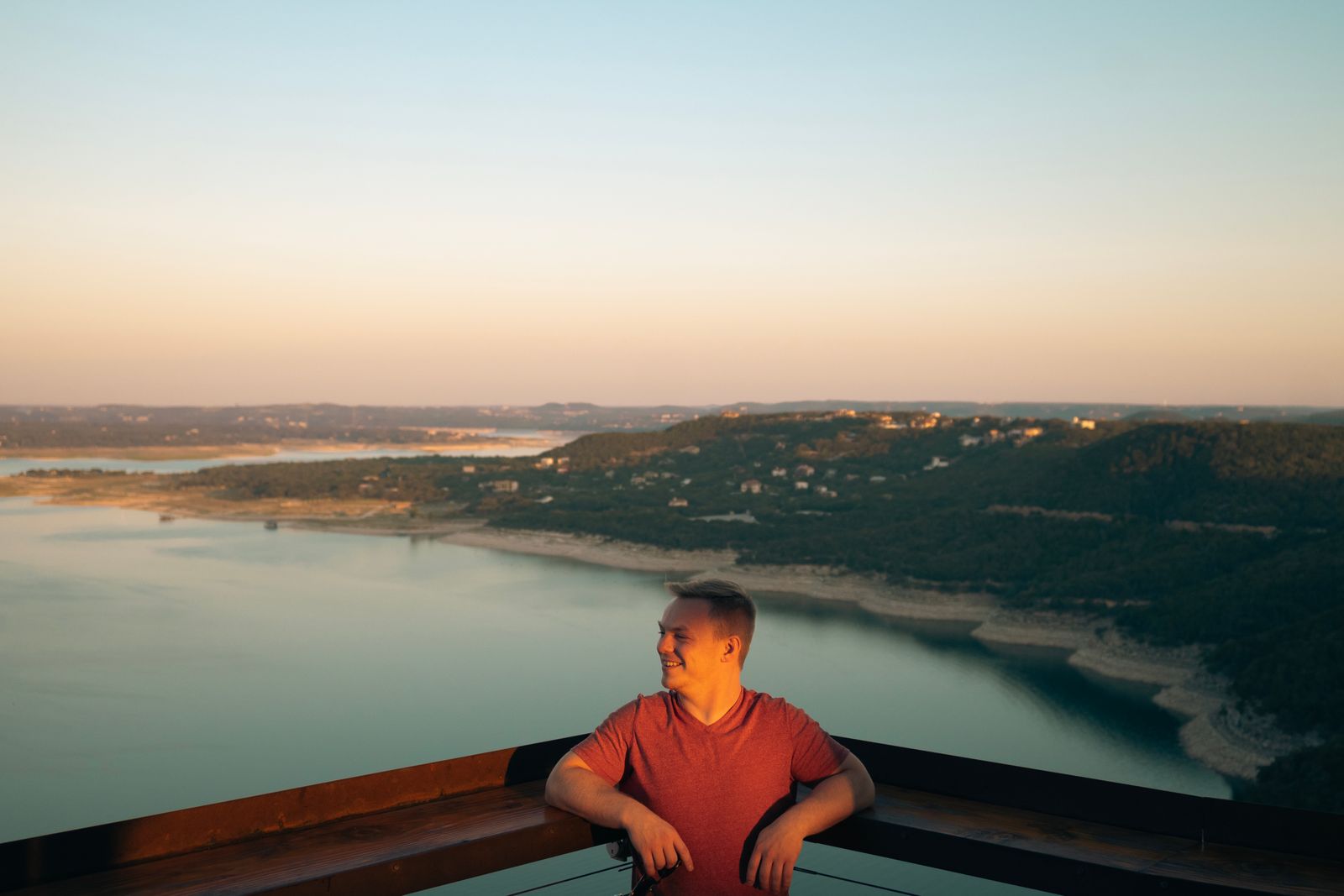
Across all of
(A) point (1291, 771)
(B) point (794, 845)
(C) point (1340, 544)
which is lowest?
(A) point (1291, 771)

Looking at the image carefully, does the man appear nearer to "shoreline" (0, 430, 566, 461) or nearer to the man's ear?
the man's ear

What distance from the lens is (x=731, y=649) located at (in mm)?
1484

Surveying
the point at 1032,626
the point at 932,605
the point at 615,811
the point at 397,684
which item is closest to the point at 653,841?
the point at 615,811

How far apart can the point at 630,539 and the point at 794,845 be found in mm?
38811

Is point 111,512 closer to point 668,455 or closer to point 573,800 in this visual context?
point 668,455

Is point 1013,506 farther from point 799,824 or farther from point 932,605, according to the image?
point 799,824

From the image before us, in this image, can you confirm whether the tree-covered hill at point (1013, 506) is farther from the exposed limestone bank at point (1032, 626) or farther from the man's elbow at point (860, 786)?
the man's elbow at point (860, 786)

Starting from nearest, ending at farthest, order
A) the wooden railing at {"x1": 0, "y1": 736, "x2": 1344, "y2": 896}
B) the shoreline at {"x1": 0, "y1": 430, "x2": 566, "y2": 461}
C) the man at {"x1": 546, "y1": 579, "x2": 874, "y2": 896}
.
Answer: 1. the wooden railing at {"x1": 0, "y1": 736, "x2": 1344, "y2": 896}
2. the man at {"x1": 546, "y1": 579, "x2": 874, "y2": 896}
3. the shoreline at {"x1": 0, "y1": 430, "x2": 566, "y2": 461}

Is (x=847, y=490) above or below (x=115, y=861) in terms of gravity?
below

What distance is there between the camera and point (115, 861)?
1.36m

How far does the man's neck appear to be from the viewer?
148 centimetres

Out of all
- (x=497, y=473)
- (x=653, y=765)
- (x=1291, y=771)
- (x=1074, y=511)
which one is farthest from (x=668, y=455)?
(x=653, y=765)

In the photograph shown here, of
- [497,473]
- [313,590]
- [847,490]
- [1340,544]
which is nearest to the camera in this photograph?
[1340,544]

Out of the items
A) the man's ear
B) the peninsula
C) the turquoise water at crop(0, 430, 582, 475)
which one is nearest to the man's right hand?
the man's ear
